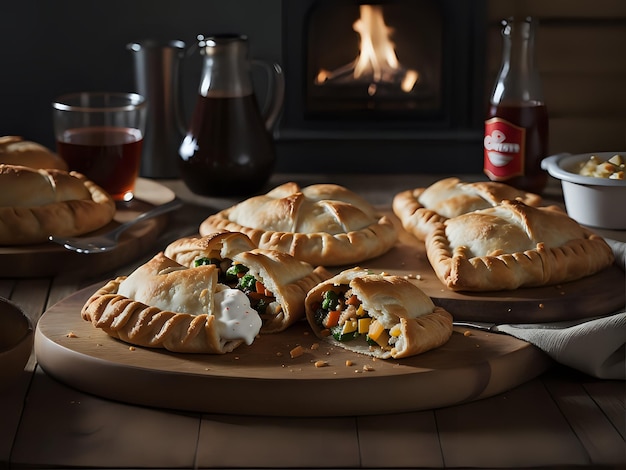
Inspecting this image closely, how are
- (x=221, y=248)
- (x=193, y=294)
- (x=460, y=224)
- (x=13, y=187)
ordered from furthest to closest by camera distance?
(x=13, y=187)
(x=460, y=224)
(x=221, y=248)
(x=193, y=294)

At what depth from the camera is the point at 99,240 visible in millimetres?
2619

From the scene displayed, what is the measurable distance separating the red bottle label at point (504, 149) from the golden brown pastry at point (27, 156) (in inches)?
54.1

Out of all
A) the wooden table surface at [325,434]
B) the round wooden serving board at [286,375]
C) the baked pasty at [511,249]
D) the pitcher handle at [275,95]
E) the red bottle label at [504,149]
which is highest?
the pitcher handle at [275,95]

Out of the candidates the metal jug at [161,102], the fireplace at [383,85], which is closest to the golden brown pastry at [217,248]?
the metal jug at [161,102]

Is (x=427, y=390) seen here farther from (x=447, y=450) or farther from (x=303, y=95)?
(x=303, y=95)

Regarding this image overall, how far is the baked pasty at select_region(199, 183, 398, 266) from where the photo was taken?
2.39 meters

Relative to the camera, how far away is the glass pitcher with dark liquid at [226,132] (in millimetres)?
3094

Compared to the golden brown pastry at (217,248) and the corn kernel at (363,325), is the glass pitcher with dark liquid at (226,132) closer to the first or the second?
the golden brown pastry at (217,248)

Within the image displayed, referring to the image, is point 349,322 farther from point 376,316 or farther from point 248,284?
point 248,284

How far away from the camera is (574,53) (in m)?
3.85

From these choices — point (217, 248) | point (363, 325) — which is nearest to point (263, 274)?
point (217, 248)

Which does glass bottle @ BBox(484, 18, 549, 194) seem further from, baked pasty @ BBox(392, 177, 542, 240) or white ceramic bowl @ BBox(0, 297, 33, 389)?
white ceramic bowl @ BBox(0, 297, 33, 389)

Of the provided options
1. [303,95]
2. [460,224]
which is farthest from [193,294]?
[303,95]

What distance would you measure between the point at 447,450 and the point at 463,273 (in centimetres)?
61
